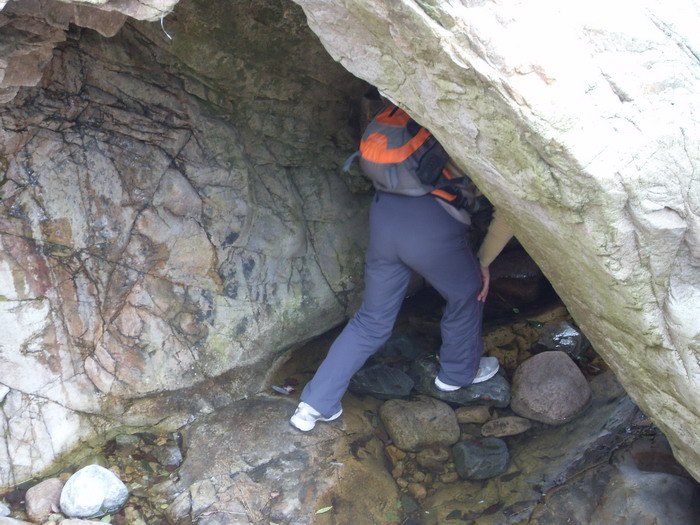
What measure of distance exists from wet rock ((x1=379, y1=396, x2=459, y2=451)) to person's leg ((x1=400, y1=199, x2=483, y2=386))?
0.24 m

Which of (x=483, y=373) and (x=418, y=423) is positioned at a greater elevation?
(x=483, y=373)

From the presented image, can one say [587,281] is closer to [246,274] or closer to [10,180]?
[246,274]

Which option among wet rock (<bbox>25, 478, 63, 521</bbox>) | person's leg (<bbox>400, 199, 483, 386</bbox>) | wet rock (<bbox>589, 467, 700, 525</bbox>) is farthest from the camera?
person's leg (<bbox>400, 199, 483, 386</bbox>)

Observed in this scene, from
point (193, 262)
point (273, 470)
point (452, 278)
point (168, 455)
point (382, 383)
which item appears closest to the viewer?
point (273, 470)

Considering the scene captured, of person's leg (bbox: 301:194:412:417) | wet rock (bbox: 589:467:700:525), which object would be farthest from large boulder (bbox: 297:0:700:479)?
person's leg (bbox: 301:194:412:417)

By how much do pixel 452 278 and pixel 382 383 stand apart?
0.95 meters

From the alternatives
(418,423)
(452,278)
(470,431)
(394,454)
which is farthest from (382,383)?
(452,278)

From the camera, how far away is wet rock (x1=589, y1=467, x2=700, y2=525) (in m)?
3.26

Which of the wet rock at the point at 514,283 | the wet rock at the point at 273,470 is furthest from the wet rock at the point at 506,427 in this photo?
the wet rock at the point at 514,283

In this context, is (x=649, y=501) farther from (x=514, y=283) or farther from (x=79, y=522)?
(x=79, y=522)

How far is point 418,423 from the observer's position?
13.8 feet

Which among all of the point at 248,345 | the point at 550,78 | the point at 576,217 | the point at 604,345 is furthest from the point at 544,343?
the point at 550,78

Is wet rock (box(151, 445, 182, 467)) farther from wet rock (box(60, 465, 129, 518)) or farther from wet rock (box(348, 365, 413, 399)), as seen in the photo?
wet rock (box(348, 365, 413, 399))

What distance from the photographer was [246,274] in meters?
4.30
